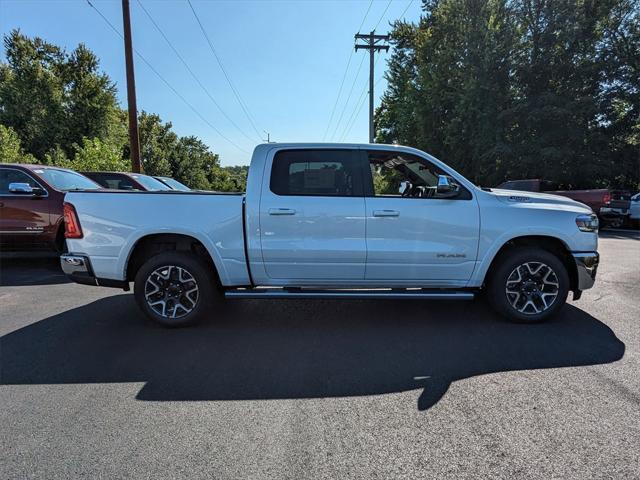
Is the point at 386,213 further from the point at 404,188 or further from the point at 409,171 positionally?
the point at 409,171

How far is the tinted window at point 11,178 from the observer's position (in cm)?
783

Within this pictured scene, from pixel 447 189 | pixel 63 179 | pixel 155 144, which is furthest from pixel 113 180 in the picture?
pixel 155 144

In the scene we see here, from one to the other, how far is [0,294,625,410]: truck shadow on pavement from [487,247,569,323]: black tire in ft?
0.59

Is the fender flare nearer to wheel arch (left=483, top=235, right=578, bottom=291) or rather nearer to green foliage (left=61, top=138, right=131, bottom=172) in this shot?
wheel arch (left=483, top=235, right=578, bottom=291)

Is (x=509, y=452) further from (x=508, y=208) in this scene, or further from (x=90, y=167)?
(x=90, y=167)

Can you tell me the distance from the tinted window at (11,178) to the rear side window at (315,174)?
5624mm

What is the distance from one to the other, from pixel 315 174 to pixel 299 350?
1900mm

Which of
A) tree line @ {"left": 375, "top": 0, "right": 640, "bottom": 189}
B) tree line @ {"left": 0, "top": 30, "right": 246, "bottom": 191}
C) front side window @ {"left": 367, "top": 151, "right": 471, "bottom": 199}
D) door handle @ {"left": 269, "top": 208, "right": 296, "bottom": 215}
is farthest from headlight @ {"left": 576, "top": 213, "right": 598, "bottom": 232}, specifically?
tree line @ {"left": 0, "top": 30, "right": 246, "bottom": 191}

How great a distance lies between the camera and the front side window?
4.90 metres

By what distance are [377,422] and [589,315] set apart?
3.67 meters

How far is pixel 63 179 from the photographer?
8266mm

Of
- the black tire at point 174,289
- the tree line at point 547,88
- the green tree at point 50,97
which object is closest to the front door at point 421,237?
the black tire at point 174,289

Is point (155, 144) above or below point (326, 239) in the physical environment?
above

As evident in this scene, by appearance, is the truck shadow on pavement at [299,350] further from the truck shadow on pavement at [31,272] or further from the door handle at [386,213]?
the truck shadow on pavement at [31,272]
